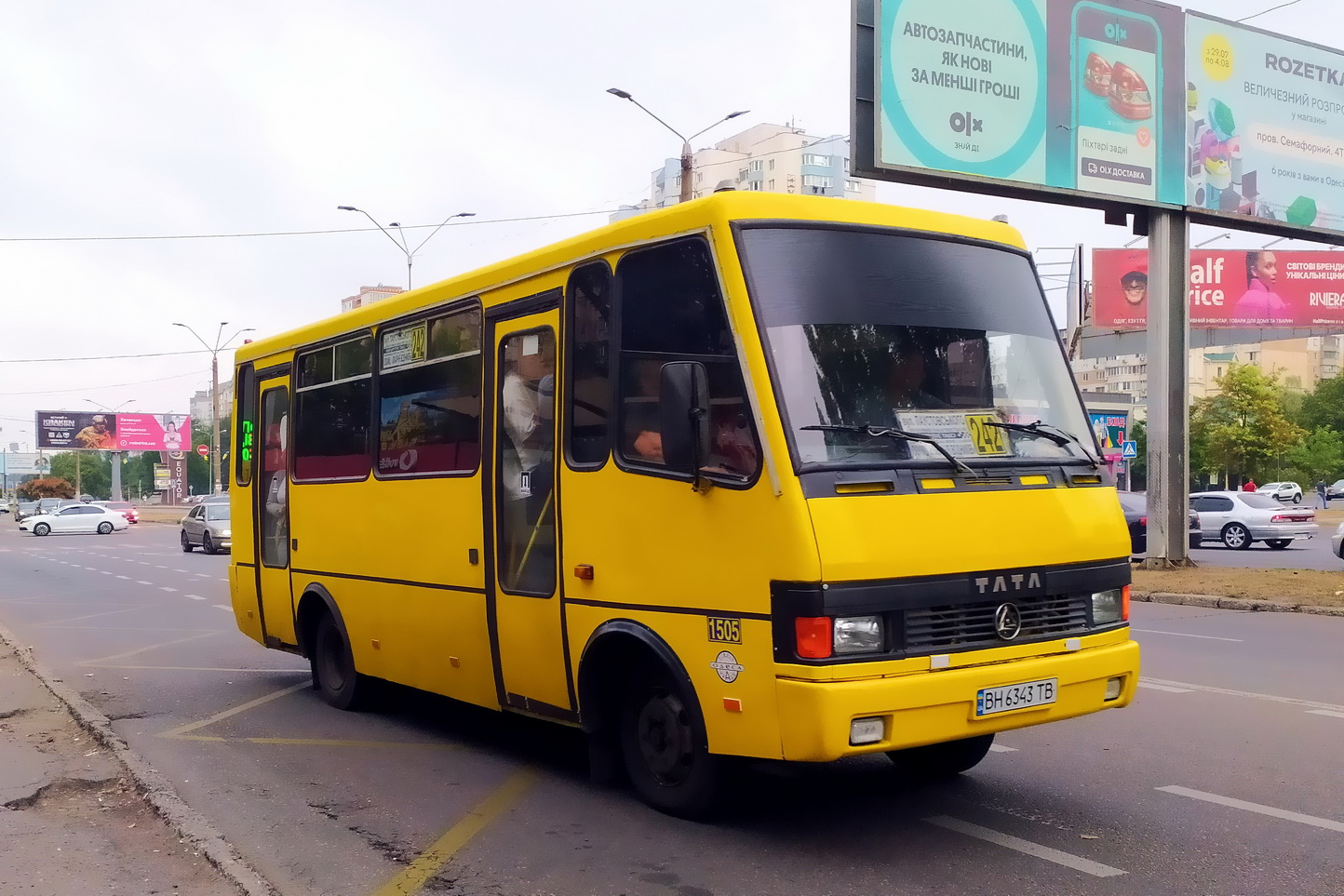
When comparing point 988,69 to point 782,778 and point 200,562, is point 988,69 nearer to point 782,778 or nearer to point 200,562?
point 782,778

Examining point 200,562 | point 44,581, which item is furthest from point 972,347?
point 200,562

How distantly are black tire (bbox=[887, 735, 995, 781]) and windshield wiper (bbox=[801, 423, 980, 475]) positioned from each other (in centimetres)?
179

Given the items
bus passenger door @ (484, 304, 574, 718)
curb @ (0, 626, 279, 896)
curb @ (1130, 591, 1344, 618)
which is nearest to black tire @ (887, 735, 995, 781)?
bus passenger door @ (484, 304, 574, 718)

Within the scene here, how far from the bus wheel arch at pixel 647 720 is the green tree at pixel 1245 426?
6450 cm

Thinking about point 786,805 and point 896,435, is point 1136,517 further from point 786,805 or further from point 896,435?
point 896,435

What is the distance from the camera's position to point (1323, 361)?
474 feet

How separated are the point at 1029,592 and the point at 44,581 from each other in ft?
78.8

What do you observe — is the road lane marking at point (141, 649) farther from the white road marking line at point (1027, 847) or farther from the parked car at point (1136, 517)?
the parked car at point (1136, 517)

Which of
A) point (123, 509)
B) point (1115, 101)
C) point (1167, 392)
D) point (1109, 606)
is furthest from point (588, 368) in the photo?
point (123, 509)

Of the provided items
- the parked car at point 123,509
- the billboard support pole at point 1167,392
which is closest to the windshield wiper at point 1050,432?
the billboard support pole at point 1167,392

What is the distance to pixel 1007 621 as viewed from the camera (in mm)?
5562

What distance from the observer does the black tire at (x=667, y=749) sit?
5758mm

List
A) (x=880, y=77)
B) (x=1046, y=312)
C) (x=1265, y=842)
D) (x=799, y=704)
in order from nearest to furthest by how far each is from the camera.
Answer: (x=799, y=704), (x=1265, y=842), (x=1046, y=312), (x=880, y=77)

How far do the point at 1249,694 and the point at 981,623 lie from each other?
509 centimetres
